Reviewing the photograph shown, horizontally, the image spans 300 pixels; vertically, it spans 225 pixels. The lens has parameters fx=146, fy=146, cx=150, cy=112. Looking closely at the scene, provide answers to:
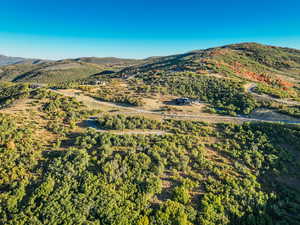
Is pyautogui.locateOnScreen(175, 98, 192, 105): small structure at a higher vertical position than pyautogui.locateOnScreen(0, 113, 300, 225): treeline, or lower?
higher

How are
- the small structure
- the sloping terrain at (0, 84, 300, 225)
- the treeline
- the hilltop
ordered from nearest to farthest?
1. the treeline
2. the sloping terrain at (0, 84, 300, 225)
3. the hilltop
4. the small structure

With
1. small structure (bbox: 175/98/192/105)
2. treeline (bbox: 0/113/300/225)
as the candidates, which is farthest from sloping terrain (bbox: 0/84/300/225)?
small structure (bbox: 175/98/192/105)

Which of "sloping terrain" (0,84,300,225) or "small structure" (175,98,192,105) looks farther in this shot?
"small structure" (175,98,192,105)

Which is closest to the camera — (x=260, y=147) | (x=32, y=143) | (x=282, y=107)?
(x=32, y=143)

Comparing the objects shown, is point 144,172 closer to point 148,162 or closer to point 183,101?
point 148,162

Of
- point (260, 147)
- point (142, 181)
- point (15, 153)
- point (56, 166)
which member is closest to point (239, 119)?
point (260, 147)

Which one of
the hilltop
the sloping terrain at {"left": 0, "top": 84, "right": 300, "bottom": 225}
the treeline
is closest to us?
the treeline

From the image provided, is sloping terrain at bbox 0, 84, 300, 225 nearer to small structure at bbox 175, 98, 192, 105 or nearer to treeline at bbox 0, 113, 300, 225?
treeline at bbox 0, 113, 300, 225

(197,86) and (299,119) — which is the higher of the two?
(197,86)

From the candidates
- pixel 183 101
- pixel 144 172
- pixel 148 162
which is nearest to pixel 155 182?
pixel 144 172

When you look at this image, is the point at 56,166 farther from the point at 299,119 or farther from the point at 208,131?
the point at 299,119

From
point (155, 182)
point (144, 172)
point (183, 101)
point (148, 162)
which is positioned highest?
point (183, 101)
